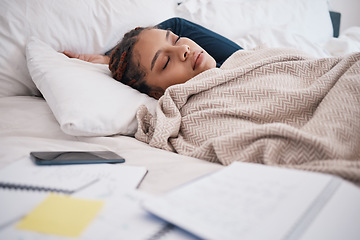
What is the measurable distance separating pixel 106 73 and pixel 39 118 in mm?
292

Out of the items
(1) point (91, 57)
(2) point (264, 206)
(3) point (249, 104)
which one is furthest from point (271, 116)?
(1) point (91, 57)

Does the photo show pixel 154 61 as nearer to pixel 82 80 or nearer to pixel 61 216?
A: pixel 82 80

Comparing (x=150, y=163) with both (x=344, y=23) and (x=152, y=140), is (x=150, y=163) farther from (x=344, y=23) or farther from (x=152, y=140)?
(x=344, y=23)

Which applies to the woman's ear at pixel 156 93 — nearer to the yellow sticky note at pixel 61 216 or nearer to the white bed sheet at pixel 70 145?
the white bed sheet at pixel 70 145

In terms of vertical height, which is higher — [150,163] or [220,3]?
[220,3]

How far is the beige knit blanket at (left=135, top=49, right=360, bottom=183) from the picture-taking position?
51 centimetres

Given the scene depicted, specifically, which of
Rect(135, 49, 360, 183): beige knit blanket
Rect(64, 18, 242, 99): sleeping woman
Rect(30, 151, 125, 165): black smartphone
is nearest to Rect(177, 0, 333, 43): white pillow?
Rect(64, 18, 242, 99): sleeping woman

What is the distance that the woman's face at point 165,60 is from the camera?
38.3 inches

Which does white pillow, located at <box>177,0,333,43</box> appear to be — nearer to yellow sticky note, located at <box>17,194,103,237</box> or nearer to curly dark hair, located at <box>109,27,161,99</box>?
curly dark hair, located at <box>109,27,161,99</box>

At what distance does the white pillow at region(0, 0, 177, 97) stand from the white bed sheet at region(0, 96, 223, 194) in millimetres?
118

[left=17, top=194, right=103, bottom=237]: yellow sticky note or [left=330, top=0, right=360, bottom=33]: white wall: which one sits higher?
[left=17, top=194, right=103, bottom=237]: yellow sticky note

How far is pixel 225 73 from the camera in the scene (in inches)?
29.8

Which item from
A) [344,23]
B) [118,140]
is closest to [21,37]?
[118,140]

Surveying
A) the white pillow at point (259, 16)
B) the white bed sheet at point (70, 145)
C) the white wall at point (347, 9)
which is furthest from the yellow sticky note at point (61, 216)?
the white wall at point (347, 9)
